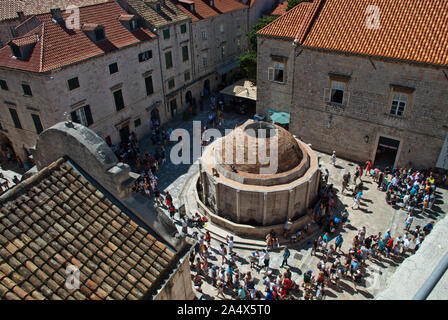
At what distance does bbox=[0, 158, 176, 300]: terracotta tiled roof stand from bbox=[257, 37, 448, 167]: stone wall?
2060cm

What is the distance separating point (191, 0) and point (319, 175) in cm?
2538

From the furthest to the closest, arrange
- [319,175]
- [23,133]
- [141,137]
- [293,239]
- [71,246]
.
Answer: [141,137] → [23,133] → [319,175] → [293,239] → [71,246]

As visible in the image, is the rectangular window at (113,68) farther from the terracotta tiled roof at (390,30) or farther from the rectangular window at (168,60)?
the terracotta tiled roof at (390,30)

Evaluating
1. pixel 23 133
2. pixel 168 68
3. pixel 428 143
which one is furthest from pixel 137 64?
pixel 428 143

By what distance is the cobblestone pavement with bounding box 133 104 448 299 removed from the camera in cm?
1697

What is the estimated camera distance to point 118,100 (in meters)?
28.7

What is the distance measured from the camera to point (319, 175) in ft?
71.8

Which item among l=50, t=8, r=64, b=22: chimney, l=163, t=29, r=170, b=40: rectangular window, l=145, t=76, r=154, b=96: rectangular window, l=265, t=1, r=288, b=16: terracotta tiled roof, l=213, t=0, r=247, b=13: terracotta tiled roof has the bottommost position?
l=145, t=76, r=154, b=96: rectangular window

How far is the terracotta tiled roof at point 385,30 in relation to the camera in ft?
72.0

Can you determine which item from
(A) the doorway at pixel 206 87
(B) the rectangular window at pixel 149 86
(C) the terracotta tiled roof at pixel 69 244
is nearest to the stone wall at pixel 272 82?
(B) the rectangular window at pixel 149 86

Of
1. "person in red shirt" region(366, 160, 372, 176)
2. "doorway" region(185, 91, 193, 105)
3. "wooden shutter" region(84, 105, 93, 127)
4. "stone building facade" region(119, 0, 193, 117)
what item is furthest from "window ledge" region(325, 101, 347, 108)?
"wooden shutter" region(84, 105, 93, 127)

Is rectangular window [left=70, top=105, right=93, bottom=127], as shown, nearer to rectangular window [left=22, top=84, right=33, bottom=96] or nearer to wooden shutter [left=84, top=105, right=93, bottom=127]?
wooden shutter [left=84, top=105, right=93, bottom=127]

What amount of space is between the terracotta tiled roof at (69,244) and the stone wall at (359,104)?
20.6m

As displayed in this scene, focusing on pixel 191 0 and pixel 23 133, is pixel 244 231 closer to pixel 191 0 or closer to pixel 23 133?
pixel 23 133
